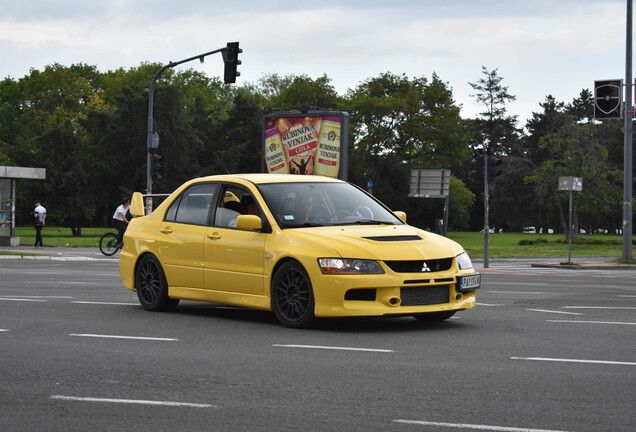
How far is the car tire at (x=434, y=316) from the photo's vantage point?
11.0 metres

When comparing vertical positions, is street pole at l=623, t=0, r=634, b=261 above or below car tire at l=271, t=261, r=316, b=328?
above

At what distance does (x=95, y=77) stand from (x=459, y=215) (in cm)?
3733

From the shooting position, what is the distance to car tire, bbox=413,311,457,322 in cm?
1096

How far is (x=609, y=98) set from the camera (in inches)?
1176

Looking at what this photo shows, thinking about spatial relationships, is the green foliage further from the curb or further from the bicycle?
the curb

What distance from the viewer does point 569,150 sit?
237ft

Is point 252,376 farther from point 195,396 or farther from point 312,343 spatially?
point 312,343

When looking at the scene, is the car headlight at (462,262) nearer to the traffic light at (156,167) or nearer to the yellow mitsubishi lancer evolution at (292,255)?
the yellow mitsubishi lancer evolution at (292,255)

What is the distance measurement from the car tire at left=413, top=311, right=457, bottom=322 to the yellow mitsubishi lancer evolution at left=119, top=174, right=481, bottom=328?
0.02m

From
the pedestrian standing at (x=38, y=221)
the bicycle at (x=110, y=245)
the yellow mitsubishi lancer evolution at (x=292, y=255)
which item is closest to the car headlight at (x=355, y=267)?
the yellow mitsubishi lancer evolution at (x=292, y=255)

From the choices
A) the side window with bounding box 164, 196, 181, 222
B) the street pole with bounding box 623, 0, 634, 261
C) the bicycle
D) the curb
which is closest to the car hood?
the side window with bounding box 164, 196, 181, 222

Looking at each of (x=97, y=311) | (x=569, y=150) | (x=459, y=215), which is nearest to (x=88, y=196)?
(x=569, y=150)

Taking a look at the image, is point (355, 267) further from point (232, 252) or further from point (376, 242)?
point (232, 252)

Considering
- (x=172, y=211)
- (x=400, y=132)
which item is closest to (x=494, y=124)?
(x=400, y=132)
